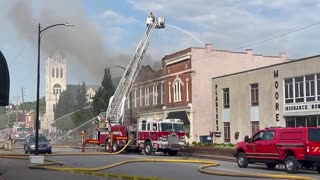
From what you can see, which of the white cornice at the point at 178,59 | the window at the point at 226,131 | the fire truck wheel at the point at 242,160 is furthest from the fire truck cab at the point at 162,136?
→ the white cornice at the point at 178,59

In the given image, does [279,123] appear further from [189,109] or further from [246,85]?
[189,109]

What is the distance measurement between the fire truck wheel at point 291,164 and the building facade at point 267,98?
51.0ft

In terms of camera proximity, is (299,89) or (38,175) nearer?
(38,175)

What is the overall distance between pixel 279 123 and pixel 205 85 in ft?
50.4

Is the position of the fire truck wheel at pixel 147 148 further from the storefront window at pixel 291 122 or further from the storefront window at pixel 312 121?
the storefront window at pixel 312 121

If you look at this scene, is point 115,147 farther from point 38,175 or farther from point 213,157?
point 38,175

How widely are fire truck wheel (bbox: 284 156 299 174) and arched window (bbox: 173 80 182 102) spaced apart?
35.2m

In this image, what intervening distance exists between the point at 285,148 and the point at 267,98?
2058cm

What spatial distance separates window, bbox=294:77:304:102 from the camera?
39000 mm

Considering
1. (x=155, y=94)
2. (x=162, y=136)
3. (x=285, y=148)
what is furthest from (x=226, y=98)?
(x=285, y=148)

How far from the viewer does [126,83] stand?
48.2m

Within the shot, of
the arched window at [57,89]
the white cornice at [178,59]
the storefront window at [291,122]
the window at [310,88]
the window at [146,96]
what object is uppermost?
the white cornice at [178,59]

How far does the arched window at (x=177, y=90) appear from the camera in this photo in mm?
57594

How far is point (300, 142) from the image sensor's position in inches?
861
